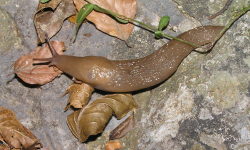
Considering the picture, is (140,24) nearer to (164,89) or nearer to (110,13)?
(110,13)

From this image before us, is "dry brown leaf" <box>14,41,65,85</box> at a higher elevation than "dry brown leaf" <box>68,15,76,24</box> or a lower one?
lower

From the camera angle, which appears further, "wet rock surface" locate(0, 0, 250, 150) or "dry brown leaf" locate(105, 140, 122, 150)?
"dry brown leaf" locate(105, 140, 122, 150)

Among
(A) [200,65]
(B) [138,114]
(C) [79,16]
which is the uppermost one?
(C) [79,16]

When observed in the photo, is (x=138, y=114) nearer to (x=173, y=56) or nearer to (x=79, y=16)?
(x=173, y=56)

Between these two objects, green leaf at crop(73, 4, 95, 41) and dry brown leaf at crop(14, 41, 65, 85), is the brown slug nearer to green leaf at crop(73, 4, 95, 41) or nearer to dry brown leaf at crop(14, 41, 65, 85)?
dry brown leaf at crop(14, 41, 65, 85)

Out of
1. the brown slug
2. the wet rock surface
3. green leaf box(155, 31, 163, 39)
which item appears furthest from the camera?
the brown slug

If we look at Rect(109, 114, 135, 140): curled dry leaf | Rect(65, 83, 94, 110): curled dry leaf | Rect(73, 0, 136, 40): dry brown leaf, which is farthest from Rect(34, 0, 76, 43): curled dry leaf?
Rect(109, 114, 135, 140): curled dry leaf

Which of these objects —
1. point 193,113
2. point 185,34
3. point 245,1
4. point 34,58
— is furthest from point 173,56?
point 34,58

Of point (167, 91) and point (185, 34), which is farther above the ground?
point (185, 34)
